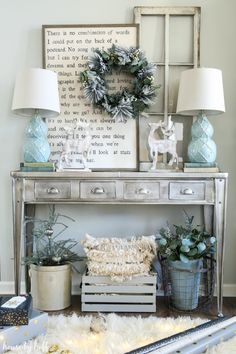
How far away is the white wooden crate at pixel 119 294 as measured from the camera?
7.92ft

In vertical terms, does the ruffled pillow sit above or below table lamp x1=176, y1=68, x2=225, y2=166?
below

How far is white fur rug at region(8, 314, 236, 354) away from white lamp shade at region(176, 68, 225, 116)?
1257 millimetres

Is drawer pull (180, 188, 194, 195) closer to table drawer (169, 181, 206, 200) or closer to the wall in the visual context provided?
table drawer (169, 181, 206, 200)

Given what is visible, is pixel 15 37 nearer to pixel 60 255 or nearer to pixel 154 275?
pixel 60 255

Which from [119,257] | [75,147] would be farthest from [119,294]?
[75,147]

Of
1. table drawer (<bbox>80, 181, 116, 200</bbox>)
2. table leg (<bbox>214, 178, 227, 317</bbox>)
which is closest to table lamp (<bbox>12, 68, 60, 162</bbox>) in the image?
table drawer (<bbox>80, 181, 116, 200</bbox>)

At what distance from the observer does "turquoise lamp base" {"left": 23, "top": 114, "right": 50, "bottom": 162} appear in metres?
2.50

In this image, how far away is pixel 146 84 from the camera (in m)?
2.61

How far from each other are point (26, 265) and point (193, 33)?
6.39 feet

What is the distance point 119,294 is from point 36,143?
1.08 m

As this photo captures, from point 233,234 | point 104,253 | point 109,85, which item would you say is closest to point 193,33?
point 109,85

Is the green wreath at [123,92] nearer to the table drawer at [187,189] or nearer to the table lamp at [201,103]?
the table lamp at [201,103]

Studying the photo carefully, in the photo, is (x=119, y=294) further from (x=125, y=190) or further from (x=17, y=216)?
(x=17, y=216)

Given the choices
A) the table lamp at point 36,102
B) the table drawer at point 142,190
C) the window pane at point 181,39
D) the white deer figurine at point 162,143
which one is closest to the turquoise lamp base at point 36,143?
the table lamp at point 36,102
